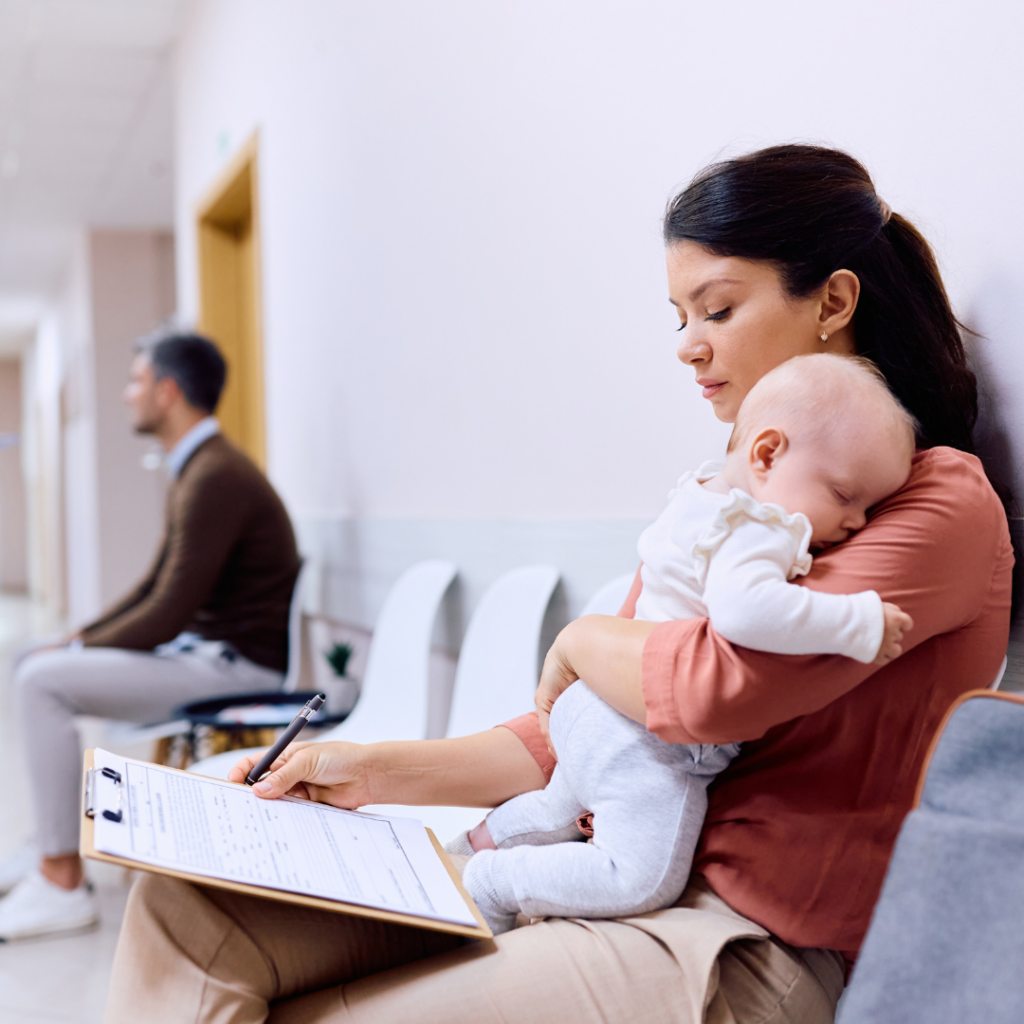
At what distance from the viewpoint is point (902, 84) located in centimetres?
121

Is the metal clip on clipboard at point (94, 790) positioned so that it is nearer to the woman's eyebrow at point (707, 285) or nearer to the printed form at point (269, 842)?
the printed form at point (269, 842)

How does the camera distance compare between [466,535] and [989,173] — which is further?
[466,535]

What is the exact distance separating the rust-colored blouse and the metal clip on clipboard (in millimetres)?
475

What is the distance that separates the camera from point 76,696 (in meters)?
2.65

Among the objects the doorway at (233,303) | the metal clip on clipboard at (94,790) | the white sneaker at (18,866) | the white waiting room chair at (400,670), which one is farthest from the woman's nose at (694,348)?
the doorway at (233,303)

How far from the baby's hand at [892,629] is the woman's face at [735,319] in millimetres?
357

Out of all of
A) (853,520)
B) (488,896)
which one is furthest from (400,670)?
(853,520)

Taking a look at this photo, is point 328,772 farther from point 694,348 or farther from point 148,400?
point 148,400

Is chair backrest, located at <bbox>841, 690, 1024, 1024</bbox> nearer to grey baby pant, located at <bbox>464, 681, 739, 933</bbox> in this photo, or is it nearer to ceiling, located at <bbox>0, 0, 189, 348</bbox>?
grey baby pant, located at <bbox>464, 681, 739, 933</bbox>

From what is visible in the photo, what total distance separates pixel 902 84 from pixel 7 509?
56.3 ft

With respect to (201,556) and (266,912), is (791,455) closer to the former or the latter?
(266,912)

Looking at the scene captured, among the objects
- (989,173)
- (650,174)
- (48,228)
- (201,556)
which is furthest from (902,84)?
(48,228)

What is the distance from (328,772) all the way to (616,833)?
360 mm

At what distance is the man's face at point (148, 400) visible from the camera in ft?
10.6
